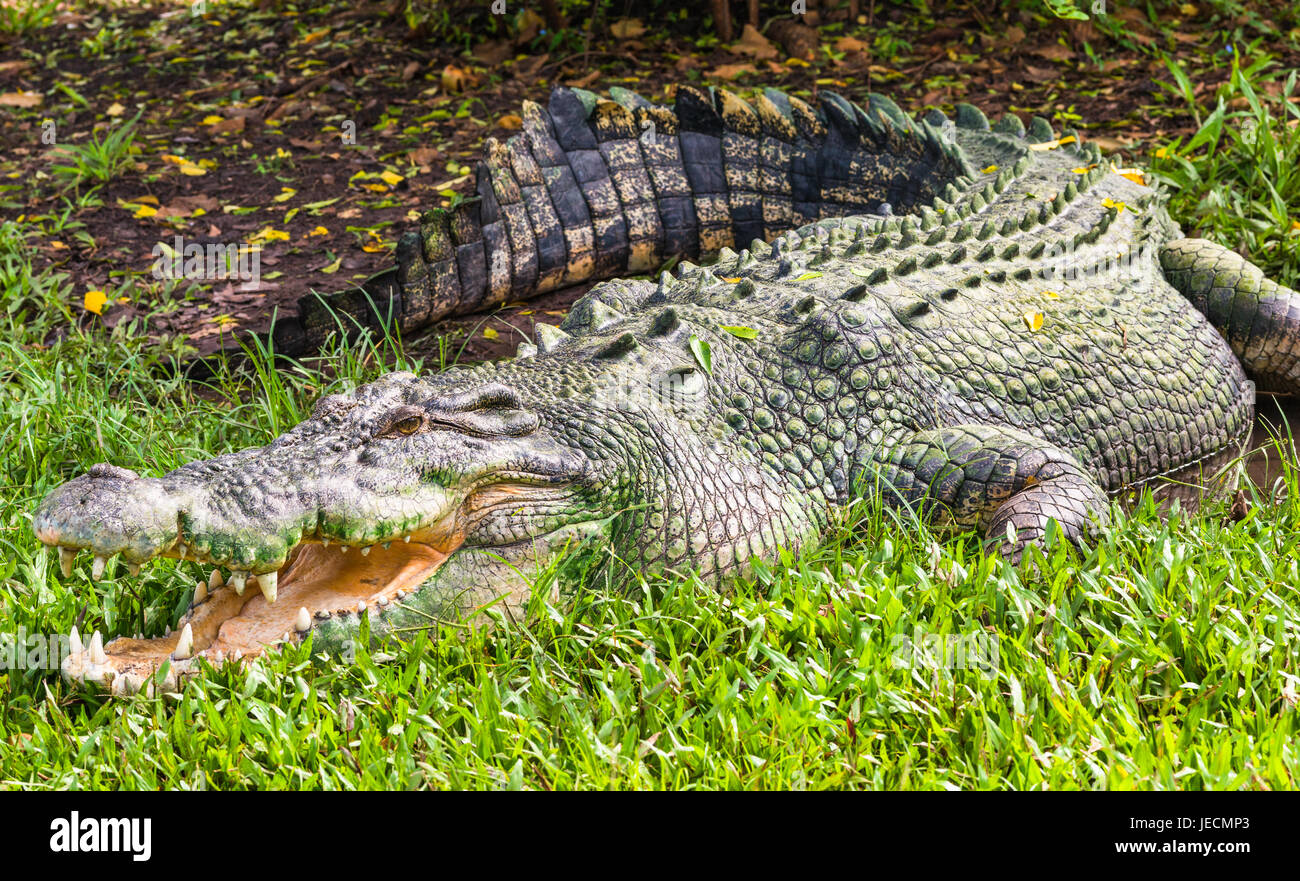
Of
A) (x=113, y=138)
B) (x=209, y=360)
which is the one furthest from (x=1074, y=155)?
(x=113, y=138)

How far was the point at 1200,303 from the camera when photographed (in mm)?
4996

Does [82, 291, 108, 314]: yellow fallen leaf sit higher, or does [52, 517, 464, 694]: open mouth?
[52, 517, 464, 694]: open mouth

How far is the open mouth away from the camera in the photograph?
2.92m

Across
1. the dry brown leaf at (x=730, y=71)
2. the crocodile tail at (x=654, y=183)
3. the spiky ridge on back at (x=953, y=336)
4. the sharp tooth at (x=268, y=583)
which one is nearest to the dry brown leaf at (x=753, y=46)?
the dry brown leaf at (x=730, y=71)

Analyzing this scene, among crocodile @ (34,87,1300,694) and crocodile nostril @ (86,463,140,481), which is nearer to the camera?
crocodile nostril @ (86,463,140,481)

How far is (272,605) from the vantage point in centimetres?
310

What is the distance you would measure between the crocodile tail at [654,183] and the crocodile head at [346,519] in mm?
2311

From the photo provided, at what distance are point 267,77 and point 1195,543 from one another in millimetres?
7810

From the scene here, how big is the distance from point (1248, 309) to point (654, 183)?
2834 millimetres

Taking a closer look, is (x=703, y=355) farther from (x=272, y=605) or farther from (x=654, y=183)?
(x=654, y=183)

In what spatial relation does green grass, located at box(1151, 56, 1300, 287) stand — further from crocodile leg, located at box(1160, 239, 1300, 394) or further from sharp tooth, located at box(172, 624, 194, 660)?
sharp tooth, located at box(172, 624, 194, 660)

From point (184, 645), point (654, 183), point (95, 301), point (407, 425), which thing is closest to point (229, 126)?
point (95, 301)

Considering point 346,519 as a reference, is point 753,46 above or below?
below
